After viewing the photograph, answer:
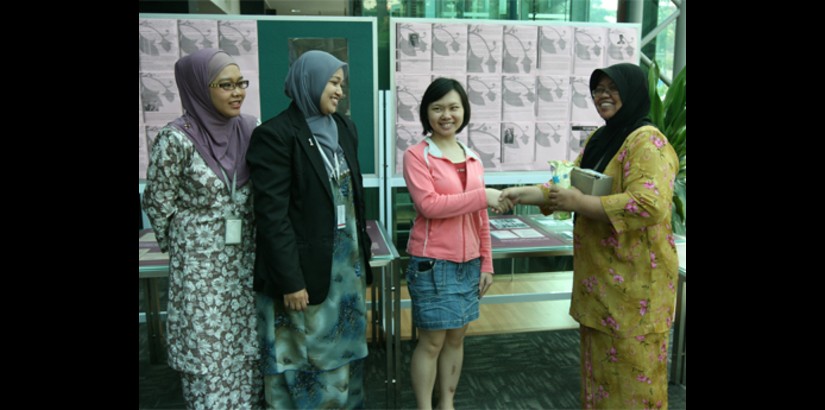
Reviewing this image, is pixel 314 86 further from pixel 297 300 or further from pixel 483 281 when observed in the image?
pixel 483 281

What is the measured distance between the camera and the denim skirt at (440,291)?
2.01 m

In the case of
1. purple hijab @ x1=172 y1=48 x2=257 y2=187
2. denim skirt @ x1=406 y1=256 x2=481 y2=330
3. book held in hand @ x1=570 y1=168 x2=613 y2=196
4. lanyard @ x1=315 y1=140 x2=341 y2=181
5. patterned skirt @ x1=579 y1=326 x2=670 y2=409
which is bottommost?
patterned skirt @ x1=579 y1=326 x2=670 y2=409

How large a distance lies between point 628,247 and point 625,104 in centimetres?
47

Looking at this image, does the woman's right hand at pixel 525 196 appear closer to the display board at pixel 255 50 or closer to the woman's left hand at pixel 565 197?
the woman's left hand at pixel 565 197

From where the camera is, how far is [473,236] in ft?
6.76

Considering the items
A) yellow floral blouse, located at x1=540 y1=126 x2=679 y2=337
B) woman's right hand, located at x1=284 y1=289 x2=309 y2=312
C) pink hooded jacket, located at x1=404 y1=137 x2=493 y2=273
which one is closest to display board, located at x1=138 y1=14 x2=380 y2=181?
pink hooded jacket, located at x1=404 y1=137 x2=493 y2=273

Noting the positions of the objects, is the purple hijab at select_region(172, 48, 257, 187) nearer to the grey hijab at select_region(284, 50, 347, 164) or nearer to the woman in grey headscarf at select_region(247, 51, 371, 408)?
the woman in grey headscarf at select_region(247, 51, 371, 408)

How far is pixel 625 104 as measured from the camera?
1.73 metres

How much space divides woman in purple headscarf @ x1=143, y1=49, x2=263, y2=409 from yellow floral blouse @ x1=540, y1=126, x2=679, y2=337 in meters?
1.22

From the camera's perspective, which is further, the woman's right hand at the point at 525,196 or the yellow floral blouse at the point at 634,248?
the woman's right hand at the point at 525,196

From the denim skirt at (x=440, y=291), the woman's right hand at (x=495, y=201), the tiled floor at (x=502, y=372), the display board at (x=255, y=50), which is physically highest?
the display board at (x=255, y=50)

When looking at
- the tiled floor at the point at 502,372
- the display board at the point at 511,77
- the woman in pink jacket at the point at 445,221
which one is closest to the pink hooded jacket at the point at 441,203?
the woman in pink jacket at the point at 445,221

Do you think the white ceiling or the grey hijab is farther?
the white ceiling

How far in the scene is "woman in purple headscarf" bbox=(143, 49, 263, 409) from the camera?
1757 mm
